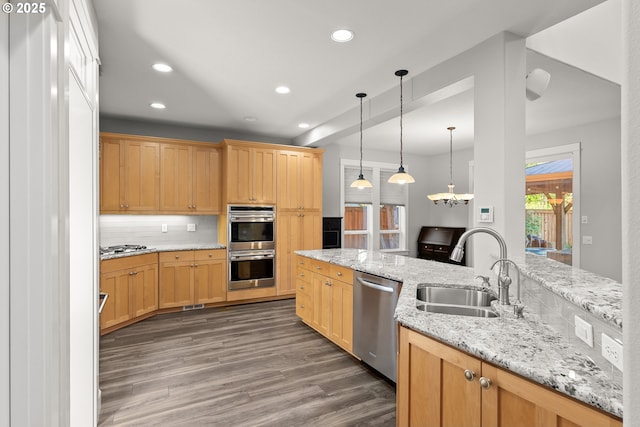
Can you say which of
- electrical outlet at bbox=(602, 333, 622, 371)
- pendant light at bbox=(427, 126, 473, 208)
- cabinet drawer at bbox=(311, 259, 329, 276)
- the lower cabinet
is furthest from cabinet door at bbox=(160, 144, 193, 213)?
electrical outlet at bbox=(602, 333, 622, 371)

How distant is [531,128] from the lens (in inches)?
211

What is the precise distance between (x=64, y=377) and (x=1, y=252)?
447 mm

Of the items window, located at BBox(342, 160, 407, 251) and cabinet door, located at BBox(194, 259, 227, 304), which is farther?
window, located at BBox(342, 160, 407, 251)

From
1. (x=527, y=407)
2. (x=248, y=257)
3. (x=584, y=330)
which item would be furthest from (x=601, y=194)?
(x=248, y=257)

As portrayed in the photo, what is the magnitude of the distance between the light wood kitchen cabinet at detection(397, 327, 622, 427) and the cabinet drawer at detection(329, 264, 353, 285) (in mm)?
1444

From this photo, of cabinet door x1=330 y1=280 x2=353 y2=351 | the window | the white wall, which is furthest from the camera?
the window

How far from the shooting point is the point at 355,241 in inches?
274

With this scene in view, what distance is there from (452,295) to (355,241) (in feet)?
15.5

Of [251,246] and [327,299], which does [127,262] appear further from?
[327,299]

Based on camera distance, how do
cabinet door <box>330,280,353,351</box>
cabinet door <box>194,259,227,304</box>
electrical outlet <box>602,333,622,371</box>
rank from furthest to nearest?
cabinet door <box>194,259,227,304</box> → cabinet door <box>330,280,353,351</box> → electrical outlet <box>602,333,622,371</box>

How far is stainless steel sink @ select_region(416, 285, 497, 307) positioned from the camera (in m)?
2.15

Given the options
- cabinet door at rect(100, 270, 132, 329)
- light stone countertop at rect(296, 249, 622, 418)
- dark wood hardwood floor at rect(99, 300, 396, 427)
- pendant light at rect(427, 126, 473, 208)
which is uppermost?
pendant light at rect(427, 126, 473, 208)

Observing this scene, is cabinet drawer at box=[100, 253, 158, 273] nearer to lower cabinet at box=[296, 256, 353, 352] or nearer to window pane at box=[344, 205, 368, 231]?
lower cabinet at box=[296, 256, 353, 352]

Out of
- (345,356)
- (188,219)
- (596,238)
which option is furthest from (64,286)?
(596,238)
